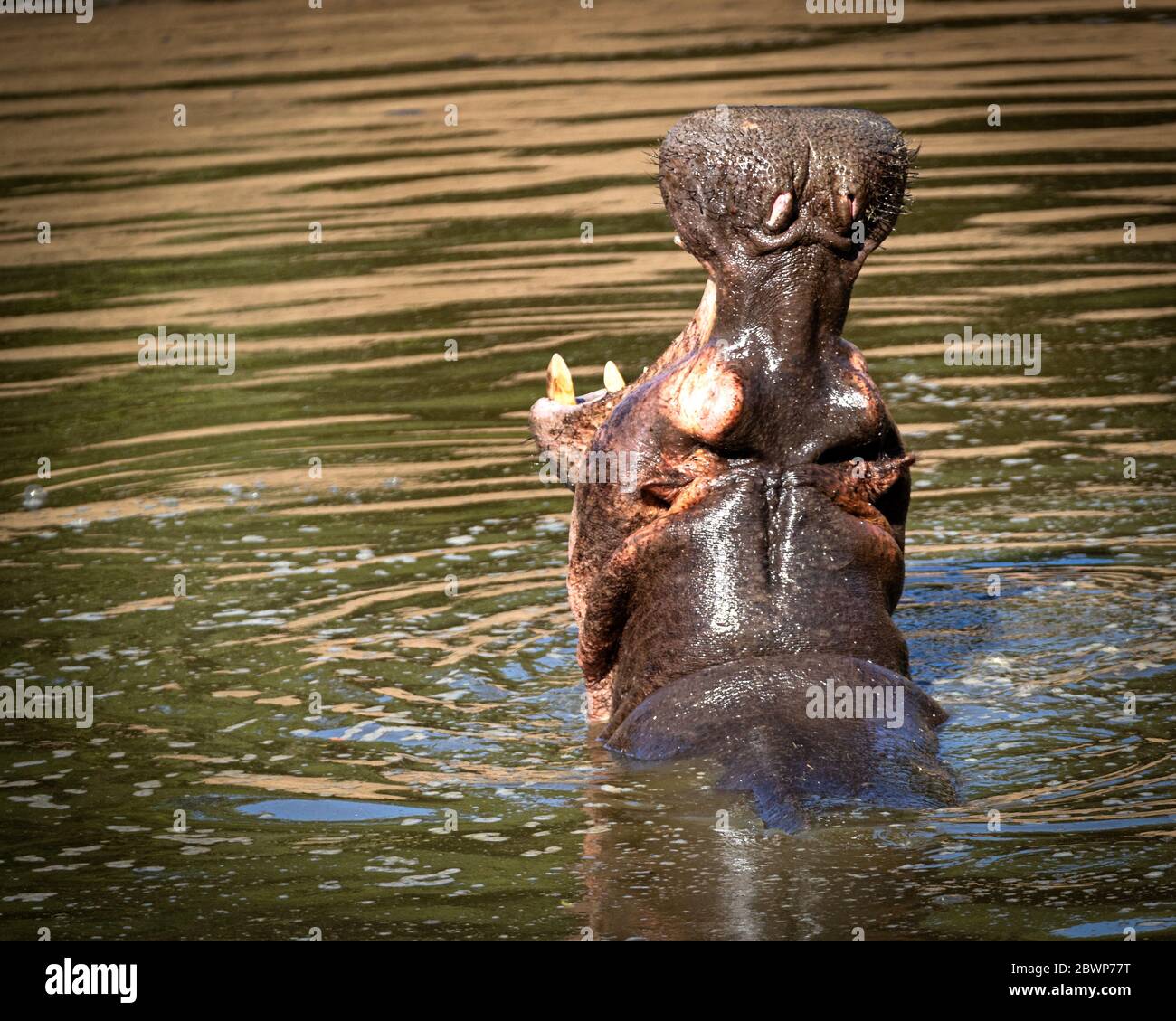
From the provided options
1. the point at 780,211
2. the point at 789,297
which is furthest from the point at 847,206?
the point at 789,297

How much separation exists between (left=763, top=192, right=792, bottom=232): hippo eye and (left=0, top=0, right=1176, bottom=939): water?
1634 millimetres

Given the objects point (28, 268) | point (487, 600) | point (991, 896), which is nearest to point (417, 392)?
point (487, 600)

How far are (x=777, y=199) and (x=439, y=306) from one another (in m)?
7.91

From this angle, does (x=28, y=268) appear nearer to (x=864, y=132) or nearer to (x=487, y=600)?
(x=487, y=600)

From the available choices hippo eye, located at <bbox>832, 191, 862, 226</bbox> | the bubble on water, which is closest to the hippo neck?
hippo eye, located at <bbox>832, 191, 862, 226</bbox>

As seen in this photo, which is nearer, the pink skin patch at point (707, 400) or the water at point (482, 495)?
the water at point (482, 495)

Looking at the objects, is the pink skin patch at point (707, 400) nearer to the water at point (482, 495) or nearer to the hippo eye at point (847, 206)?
the hippo eye at point (847, 206)

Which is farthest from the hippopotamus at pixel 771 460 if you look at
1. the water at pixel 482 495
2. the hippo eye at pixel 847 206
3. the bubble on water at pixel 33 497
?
the bubble on water at pixel 33 497

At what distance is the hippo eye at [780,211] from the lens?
6484 mm

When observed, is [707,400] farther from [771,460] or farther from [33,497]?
[33,497]

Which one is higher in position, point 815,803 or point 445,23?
point 445,23

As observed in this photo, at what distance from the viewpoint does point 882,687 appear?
6.39 meters

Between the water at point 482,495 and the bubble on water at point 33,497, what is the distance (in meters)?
0.08

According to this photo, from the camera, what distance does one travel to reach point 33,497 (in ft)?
35.3
